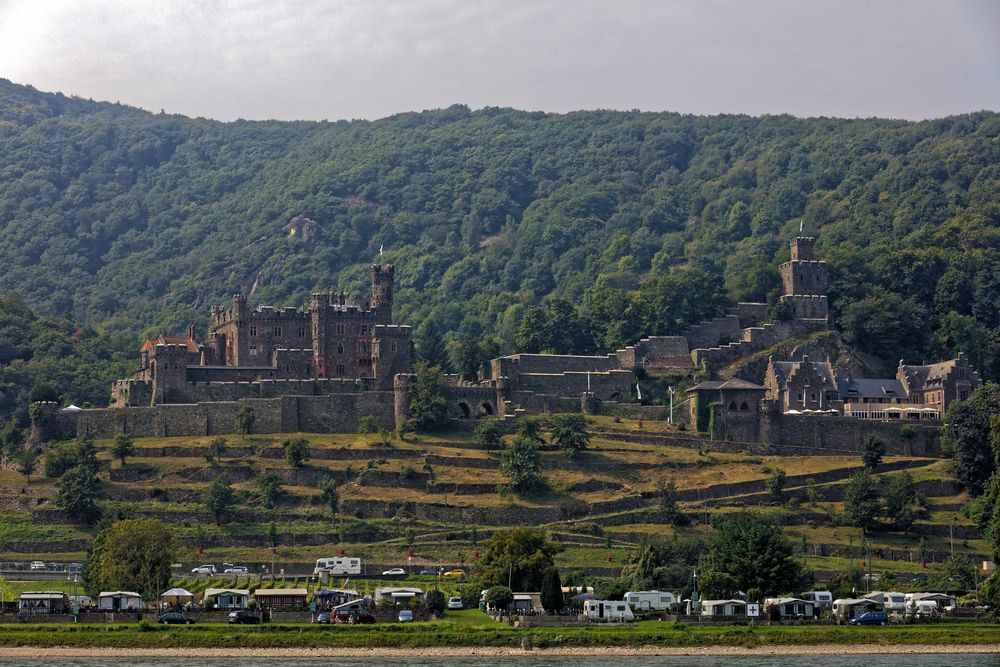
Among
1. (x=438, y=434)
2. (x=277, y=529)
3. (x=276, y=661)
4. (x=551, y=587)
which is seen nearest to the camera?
(x=276, y=661)

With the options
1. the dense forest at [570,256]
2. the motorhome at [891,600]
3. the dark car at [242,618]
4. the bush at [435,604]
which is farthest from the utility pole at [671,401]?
the dark car at [242,618]

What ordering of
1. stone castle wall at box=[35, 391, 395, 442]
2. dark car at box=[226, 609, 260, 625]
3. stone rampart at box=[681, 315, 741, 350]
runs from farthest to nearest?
stone rampart at box=[681, 315, 741, 350]
stone castle wall at box=[35, 391, 395, 442]
dark car at box=[226, 609, 260, 625]

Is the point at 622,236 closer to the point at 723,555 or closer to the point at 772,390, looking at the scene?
the point at 772,390

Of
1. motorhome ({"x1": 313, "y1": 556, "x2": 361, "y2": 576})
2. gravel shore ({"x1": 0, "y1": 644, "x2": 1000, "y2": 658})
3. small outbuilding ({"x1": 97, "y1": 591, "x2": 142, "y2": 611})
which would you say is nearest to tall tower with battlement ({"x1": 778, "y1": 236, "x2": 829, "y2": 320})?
motorhome ({"x1": 313, "y1": 556, "x2": 361, "y2": 576})

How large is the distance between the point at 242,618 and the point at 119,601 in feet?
19.8

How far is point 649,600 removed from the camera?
3216 inches

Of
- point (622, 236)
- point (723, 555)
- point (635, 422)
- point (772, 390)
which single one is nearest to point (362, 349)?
point (635, 422)

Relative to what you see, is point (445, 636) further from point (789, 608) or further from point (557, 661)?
point (789, 608)

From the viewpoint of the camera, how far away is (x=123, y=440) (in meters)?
102

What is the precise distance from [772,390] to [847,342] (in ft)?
34.2

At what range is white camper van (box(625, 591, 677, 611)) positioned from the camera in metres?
81.4

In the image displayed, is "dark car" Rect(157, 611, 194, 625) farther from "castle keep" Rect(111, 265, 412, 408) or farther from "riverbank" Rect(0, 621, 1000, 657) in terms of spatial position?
"castle keep" Rect(111, 265, 412, 408)

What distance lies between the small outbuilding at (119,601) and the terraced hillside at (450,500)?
12514 millimetres

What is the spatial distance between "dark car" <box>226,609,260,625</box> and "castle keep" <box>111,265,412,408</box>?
3227 centimetres
